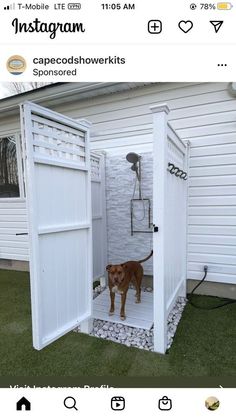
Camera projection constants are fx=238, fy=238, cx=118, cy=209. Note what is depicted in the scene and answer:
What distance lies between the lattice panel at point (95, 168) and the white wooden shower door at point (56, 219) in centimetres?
101

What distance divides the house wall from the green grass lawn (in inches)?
29.9

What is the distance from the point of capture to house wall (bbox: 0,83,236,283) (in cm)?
292

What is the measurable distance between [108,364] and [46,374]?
46 centimetres

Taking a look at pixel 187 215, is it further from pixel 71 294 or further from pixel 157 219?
pixel 71 294
